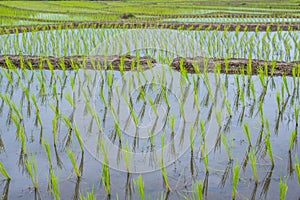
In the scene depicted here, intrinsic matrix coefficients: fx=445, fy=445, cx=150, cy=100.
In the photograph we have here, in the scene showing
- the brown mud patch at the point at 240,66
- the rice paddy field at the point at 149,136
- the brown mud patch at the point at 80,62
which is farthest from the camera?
the brown mud patch at the point at 80,62

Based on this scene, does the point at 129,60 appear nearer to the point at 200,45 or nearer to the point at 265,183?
the point at 200,45

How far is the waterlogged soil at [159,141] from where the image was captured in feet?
9.18

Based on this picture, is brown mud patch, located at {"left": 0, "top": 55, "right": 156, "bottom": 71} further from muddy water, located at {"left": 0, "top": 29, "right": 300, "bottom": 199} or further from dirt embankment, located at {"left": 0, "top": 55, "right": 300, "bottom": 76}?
muddy water, located at {"left": 0, "top": 29, "right": 300, "bottom": 199}

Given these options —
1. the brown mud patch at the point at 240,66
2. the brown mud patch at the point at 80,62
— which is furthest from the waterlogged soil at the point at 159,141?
the brown mud patch at the point at 80,62

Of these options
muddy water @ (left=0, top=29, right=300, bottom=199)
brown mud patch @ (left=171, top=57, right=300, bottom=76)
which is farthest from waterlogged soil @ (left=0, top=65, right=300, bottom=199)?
brown mud patch @ (left=171, top=57, right=300, bottom=76)

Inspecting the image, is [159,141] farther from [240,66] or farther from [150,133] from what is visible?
[240,66]

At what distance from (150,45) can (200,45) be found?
774 mm

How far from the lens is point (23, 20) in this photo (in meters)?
11.4

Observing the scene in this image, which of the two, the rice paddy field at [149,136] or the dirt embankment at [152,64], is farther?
the dirt embankment at [152,64]

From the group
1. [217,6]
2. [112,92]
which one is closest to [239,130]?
[112,92]

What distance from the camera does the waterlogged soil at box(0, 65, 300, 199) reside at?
280cm

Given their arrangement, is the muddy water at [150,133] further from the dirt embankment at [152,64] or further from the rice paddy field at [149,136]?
the dirt embankment at [152,64]

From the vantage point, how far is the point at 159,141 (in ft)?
11.6

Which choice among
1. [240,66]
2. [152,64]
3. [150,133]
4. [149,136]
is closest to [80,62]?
[152,64]
